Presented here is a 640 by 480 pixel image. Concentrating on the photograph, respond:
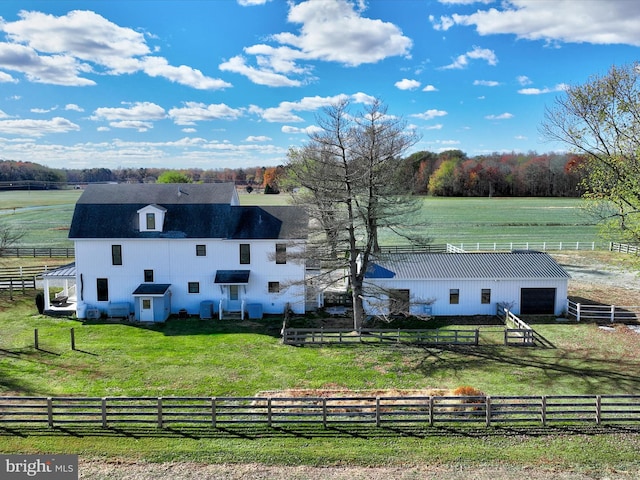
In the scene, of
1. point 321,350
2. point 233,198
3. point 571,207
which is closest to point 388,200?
point 321,350

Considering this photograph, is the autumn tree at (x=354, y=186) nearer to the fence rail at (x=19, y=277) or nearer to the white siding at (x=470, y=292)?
the white siding at (x=470, y=292)

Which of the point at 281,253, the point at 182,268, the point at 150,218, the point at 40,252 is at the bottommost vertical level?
the point at 40,252

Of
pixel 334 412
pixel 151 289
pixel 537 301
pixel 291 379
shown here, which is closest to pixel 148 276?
pixel 151 289

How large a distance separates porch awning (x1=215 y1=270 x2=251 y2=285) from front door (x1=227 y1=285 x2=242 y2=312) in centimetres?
73

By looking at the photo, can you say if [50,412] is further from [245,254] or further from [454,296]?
[454,296]

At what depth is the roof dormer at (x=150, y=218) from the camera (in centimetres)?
2872

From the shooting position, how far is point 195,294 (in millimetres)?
28750

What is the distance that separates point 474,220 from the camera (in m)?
81.6

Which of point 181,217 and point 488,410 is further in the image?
point 181,217

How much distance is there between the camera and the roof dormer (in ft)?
94.2

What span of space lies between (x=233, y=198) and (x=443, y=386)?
1825cm

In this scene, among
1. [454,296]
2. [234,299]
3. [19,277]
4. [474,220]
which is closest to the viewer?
[454,296]

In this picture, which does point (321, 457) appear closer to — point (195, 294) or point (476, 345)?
point (476, 345)

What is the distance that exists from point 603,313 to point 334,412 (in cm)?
1925
